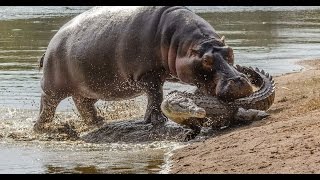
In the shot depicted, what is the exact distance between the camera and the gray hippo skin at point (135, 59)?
716cm

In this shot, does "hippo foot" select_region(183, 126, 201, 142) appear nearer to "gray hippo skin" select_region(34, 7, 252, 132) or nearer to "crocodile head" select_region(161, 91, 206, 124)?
Answer: "crocodile head" select_region(161, 91, 206, 124)

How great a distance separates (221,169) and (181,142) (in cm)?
172

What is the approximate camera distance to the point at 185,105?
672 centimetres

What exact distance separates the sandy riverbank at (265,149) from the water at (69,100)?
336mm

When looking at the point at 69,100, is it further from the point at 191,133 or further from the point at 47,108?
the point at 191,133

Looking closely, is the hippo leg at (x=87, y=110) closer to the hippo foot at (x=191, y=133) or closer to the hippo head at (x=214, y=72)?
the hippo head at (x=214, y=72)

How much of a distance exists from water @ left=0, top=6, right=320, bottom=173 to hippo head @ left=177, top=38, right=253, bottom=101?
2.39 feet

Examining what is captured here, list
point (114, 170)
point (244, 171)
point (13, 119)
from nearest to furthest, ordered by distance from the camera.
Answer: point (244, 171) < point (114, 170) < point (13, 119)

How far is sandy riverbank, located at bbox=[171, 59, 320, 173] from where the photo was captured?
4.88 meters

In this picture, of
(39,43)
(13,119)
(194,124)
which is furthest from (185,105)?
(39,43)

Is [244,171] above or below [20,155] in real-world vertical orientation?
above

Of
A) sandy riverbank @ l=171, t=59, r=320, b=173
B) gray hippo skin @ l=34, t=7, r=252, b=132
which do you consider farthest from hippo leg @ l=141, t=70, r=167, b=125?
sandy riverbank @ l=171, t=59, r=320, b=173

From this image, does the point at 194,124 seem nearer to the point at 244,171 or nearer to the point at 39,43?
the point at 244,171

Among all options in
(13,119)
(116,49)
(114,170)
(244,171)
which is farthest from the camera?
(13,119)
